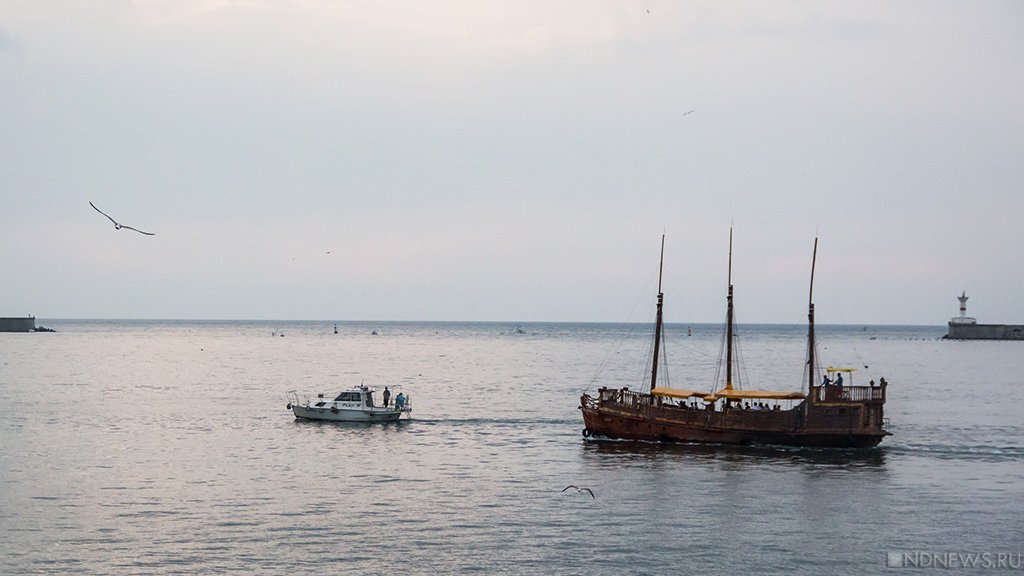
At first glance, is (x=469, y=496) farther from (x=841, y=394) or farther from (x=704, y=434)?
(x=841, y=394)

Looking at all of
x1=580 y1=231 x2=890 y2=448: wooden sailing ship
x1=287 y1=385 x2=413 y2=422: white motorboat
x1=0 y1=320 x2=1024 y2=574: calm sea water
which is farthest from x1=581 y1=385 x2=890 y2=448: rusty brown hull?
x1=287 y1=385 x2=413 y2=422: white motorboat

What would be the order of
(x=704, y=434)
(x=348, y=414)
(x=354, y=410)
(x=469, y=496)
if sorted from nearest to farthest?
(x=469, y=496) < (x=704, y=434) < (x=354, y=410) < (x=348, y=414)

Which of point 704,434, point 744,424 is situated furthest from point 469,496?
A: point 744,424

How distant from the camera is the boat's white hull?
260ft

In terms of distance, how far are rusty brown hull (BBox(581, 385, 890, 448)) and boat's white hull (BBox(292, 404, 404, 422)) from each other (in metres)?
17.4

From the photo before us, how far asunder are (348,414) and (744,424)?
102 ft

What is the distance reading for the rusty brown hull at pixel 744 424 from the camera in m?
65.5

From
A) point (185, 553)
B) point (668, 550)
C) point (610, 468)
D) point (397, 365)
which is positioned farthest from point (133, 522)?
point (397, 365)

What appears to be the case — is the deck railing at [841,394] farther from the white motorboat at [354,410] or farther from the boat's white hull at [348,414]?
the boat's white hull at [348,414]

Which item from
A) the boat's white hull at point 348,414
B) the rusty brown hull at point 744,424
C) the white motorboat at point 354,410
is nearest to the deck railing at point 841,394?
the rusty brown hull at point 744,424

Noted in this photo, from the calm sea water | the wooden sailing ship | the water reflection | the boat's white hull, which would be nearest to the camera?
the calm sea water

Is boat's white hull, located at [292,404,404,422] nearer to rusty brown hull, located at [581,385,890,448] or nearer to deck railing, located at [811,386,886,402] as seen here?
rusty brown hull, located at [581,385,890,448]

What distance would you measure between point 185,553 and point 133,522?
20.6ft

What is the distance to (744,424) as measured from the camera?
66.9 m
